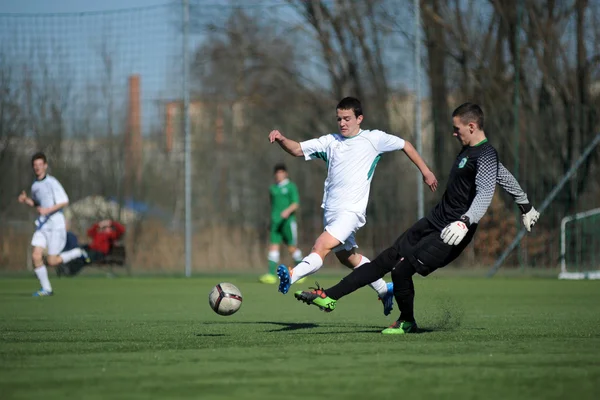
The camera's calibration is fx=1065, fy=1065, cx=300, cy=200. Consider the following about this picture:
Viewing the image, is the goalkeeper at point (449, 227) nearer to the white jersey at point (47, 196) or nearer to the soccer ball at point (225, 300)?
the soccer ball at point (225, 300)

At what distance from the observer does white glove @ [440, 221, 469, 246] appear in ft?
26.3

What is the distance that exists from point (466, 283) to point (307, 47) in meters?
6.61

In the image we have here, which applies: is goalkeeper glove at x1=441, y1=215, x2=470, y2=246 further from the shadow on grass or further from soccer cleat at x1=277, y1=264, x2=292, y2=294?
the shadow on grass

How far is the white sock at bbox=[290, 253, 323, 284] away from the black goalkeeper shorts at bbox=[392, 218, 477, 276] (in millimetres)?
863

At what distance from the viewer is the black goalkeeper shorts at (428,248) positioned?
8.40m

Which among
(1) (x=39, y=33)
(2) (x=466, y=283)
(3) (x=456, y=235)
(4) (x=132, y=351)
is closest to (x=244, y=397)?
(4) (x=132, y=351)

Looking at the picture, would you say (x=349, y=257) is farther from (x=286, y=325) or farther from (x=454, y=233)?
(x=454, y=233)

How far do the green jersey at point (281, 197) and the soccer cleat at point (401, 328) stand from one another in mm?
10656

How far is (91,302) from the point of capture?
44.9 feet

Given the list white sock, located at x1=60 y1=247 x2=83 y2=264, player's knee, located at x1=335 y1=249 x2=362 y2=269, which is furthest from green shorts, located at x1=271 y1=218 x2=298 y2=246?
player's knee, located at x1=335 y1=249 x2=362 y2=269

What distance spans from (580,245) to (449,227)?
12.2m

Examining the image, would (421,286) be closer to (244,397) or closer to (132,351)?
(132,351)

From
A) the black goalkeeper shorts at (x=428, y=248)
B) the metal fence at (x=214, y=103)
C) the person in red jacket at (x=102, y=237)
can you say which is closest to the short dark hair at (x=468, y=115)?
the black goalkeeper shorts at (x=428, y=248)

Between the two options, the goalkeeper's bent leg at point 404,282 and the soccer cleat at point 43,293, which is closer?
the goalkeeper's bent leg at point 404,282
